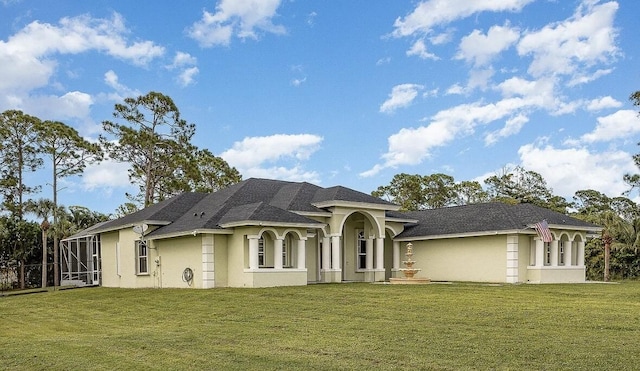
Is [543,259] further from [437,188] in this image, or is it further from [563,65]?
[437,188]

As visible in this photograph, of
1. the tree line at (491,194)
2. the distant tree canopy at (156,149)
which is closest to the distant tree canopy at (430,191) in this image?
the tree line at (491,194)

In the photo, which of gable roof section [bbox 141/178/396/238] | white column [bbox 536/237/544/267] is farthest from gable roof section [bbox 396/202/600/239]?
gable roof section [bbox 141/178/396/238]

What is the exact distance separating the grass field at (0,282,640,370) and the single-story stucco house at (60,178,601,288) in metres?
3.85

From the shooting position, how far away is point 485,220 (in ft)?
93.4

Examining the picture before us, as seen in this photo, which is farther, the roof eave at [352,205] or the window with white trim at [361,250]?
the window with white trim at [361,250]

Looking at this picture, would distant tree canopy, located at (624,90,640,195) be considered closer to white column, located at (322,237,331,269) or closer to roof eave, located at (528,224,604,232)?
roof eave, located at (528,224,604,232)

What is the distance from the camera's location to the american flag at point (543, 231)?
26.1 m

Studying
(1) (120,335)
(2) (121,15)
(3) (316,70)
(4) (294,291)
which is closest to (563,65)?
(3) (316,70)

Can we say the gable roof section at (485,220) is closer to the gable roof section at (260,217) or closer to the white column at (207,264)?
the gable roof section at (260,217)

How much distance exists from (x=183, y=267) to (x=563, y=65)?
60.2 feet

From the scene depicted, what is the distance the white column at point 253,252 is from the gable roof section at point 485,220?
9.55 meters

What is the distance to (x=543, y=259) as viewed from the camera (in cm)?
2745

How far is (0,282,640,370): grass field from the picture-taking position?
9609mm

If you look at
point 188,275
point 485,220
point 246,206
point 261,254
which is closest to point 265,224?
point 261,254
